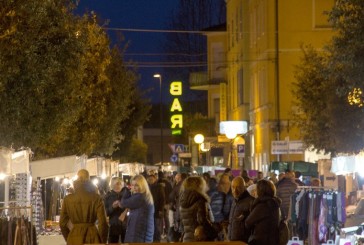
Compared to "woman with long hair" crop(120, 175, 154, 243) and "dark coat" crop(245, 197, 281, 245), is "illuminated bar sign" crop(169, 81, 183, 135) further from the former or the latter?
"dark coat" crop(245, 197, 281, 245)

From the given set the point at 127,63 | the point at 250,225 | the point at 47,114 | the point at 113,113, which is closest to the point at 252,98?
the point at 127,63

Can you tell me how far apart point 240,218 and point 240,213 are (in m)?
0.11

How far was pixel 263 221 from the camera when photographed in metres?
14.0

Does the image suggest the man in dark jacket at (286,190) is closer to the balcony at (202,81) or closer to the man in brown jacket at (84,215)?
→ the man in brown jacket at (84,215)

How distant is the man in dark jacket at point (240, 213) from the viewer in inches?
563

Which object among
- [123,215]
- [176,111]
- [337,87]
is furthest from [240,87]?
[123,215]

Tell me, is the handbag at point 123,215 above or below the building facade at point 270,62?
below

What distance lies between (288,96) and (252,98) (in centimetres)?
819

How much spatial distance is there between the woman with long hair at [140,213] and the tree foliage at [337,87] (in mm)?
5371

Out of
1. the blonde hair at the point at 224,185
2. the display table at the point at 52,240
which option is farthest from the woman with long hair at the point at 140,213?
the display table at the point at 52,240

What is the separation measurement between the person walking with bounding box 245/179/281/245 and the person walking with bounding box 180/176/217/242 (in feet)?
1.80

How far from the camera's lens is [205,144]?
60.0 m

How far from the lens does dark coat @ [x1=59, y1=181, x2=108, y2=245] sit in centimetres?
1448

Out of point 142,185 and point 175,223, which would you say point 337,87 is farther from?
point 142,185
